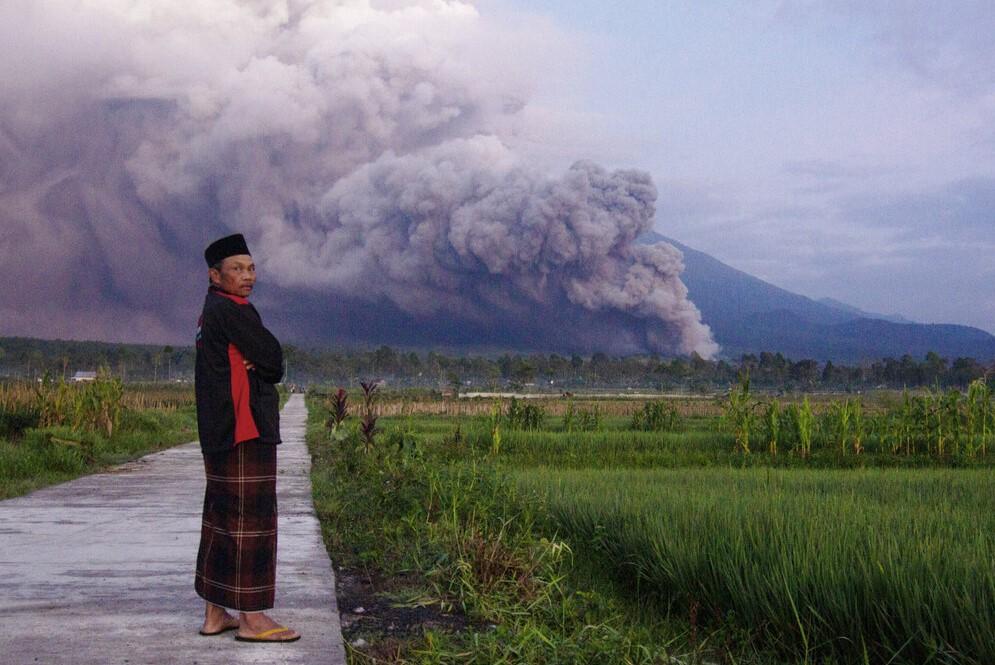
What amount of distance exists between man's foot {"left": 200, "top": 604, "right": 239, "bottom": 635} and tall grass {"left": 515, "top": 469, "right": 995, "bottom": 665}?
2.28m

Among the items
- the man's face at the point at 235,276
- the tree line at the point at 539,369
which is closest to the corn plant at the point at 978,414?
the man's face at the point at 235,276

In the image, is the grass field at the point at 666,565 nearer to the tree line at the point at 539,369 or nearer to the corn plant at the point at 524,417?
the corn plant at the point at 524,417

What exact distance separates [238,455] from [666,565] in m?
2.38

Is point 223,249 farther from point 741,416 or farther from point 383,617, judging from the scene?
point 741,416

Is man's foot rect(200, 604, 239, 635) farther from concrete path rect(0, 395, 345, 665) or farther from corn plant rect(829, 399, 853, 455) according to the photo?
corn plant rect(829, 399, 853, 455)

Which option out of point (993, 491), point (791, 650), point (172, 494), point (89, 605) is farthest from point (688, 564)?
point (172, 494)

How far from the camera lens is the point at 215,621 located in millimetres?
4188

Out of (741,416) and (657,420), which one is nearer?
(741,416)

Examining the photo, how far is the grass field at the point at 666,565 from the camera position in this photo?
3.83 metres

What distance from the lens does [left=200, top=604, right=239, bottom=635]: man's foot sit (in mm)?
4172

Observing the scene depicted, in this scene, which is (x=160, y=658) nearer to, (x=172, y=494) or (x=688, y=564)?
(x=688, y=564)

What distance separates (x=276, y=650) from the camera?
13.0 ft

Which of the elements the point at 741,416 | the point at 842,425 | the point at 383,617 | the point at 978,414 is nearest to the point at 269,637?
the point at 383,617

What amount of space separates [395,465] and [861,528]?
395 cm
